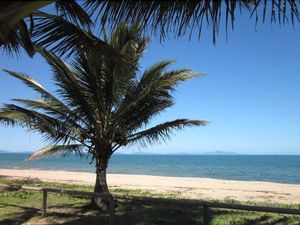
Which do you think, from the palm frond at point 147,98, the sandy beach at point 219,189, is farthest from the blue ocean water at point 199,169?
the palm frond at point 147,98

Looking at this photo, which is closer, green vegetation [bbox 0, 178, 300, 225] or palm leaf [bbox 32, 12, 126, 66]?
palm leaf [bbox 32, 12, 126, 66]

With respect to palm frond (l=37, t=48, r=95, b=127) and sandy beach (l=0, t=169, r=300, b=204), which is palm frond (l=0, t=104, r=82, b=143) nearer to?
palm frond (l=37, t=48, r=95, b=127)

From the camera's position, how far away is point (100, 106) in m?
9.45

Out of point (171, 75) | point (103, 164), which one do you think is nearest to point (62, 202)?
point (103, 164)

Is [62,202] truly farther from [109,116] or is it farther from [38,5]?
[38,5]

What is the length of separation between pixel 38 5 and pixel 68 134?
691cm

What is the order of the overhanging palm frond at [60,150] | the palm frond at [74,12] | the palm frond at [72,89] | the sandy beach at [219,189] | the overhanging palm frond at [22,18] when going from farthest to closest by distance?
the sandy beach at [219,189], the overhanging palm frond at [60,150], the palm frond at [72,89], the palm frond at [74,12], the overhanging palm frond at [22,18]

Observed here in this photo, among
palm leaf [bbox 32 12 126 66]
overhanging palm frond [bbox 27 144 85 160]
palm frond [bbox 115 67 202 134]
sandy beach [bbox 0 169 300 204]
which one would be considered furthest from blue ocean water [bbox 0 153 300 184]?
palm leaf [bbox 32 12 126 66]

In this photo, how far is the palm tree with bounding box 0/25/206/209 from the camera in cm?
912

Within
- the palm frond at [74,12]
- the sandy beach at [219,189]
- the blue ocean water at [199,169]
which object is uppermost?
the palm frond at [74,12]

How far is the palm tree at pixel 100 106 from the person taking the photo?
9117 mm

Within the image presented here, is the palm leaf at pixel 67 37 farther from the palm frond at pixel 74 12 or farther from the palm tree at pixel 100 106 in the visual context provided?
the palm tree at pixel 100 106

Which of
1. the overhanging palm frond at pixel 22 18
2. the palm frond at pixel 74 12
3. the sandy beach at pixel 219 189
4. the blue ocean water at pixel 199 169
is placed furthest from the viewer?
the blue ocean water at pixel 199 169

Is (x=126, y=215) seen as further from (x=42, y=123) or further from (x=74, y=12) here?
(x=74, y=12)
